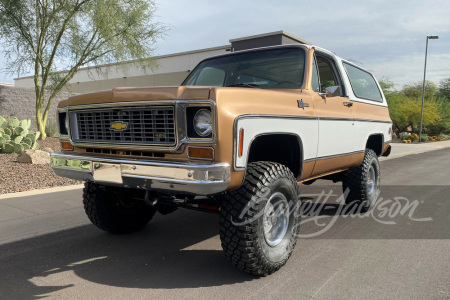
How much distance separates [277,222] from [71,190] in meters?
4.65

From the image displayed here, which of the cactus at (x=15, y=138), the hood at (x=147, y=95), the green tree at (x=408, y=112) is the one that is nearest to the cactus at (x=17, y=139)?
the cactus at (x=15, y=138)

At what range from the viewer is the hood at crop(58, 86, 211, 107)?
2.52 meters

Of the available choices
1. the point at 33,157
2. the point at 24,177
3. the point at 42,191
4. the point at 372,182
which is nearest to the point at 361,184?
the point at 372,182

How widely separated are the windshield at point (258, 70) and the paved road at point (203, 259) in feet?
5.79

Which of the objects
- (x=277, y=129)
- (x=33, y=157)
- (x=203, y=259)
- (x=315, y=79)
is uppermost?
(x=315, y=79)

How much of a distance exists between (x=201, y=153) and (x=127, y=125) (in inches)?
30.4

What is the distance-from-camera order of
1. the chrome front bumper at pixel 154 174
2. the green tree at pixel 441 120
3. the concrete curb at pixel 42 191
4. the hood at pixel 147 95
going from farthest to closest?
the green tree at pixel 441 120
the concrete curb at pixel 42 191
the hood at pixel 147 95
the chrome front bumper at pixel 154 174

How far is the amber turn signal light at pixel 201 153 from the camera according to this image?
8.16 ft

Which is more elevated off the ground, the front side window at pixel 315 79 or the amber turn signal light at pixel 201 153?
the front side window at pixel 315 79

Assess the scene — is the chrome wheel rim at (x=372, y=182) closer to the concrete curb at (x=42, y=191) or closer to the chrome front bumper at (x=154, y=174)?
the chrome front bumper at (x=154, y=174)

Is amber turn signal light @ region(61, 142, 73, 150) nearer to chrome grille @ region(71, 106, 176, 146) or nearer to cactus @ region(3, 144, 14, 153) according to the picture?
chrome grille @ region(71, 106, 176, 146)

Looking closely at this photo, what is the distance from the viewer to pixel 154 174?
2562mm

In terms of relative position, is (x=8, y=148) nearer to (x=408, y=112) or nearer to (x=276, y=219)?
(x=276, y=219)

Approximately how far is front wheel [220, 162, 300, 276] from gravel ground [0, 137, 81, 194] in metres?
5.12
